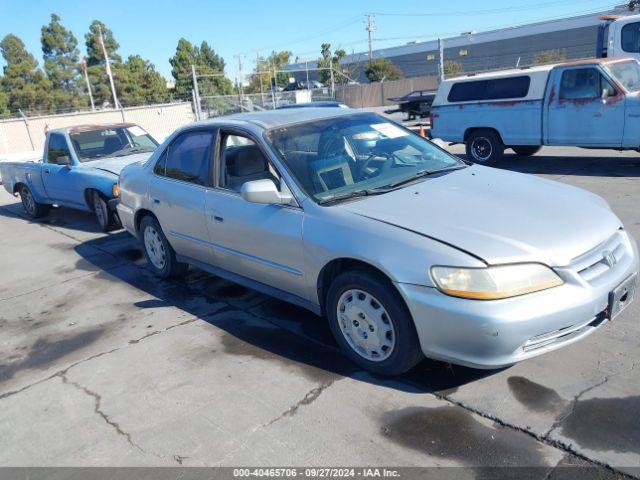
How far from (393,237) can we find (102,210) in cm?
636

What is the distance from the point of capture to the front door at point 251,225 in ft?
12.9

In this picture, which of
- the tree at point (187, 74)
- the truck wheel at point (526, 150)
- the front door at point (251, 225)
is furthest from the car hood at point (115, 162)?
the tree at point (187, 74)

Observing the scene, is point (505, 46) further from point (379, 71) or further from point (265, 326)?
point (265, 326)

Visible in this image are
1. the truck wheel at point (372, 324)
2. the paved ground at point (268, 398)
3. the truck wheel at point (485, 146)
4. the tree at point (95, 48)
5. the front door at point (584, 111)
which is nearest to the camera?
the paved ground at point (268, 398)

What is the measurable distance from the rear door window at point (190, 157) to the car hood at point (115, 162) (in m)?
3.33

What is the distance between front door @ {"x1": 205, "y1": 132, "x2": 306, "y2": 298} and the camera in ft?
12.9

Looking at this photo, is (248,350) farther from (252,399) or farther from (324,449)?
(324,449)

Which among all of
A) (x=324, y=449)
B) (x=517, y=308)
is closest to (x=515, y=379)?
(x=517, y=308)

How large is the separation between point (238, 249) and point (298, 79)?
96.4m

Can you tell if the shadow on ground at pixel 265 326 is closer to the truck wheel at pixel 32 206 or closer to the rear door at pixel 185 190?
the rear door at pixel 185 190

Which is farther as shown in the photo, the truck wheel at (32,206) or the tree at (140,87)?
the tree at (140,87)

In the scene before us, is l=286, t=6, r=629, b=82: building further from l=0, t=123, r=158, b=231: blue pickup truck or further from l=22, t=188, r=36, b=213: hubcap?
l=0, t=123, r=158, b=231: blue pickup truck

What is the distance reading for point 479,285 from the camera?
296 cm

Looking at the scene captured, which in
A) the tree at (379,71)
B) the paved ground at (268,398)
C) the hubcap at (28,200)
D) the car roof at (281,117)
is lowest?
the paved ground at (268,398)
